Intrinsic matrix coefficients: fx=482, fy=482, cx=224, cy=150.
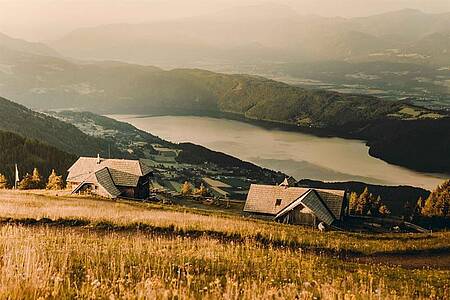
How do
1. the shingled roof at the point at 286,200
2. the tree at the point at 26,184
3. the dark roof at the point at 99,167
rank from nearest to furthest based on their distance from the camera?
the shingled roof at the point at 286,200
the dark roof at the point at 99,167
the tree at the point at 26,184

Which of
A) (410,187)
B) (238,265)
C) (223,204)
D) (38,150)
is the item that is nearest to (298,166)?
(410,187)

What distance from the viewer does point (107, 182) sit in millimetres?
70938

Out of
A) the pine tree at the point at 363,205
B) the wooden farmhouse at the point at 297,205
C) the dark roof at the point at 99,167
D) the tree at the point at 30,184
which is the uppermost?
the dark roof at the point at 99,167

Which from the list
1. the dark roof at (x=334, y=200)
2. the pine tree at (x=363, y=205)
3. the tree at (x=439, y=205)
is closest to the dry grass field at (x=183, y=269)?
the dark roof at (x=334, y=200)

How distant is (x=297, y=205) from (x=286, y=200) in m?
5.21

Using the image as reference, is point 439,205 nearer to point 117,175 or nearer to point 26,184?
point 117,175

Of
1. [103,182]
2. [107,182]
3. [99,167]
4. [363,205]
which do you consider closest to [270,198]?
[107,182]

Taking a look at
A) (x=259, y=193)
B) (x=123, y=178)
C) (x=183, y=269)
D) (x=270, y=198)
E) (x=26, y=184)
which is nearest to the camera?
(x=183, y=269)

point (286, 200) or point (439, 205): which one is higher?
point (286, 200)

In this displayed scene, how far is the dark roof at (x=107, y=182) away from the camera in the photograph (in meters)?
68.9

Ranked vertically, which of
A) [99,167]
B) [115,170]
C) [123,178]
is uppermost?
[99,167]

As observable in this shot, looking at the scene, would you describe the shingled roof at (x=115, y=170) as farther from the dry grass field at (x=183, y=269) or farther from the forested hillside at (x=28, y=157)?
the forested hillside at (x=28, y=157)

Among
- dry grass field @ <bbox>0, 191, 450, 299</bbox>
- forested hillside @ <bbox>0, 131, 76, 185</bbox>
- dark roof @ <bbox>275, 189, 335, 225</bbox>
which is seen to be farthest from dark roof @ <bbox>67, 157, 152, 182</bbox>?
forested hillside @ <bbox>0, 131, 76, 185</bbox>

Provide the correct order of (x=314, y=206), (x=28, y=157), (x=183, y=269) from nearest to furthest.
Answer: (x=183, y=269), (x=314, y=206), (x=28, y=157)
